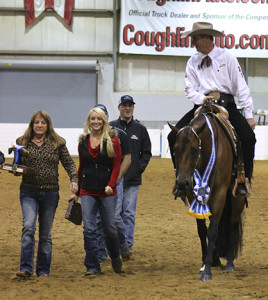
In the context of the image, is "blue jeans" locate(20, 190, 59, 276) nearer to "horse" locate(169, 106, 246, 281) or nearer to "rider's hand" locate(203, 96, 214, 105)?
"horse" locate(169, 106, 246, 281)

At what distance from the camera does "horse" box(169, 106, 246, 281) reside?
650 cm

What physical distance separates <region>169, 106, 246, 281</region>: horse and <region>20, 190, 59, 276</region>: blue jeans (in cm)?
133

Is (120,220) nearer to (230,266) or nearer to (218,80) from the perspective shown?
(230,266)

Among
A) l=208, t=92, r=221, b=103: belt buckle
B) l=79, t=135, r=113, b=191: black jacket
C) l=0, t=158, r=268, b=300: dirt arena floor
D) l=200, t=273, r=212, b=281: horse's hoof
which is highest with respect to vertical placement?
l=208, t=92, r=221, b=103: belt buckle

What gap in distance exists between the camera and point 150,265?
754 centimetres

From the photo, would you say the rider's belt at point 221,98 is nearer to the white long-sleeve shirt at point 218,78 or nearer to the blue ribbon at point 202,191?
the white long-sleeve shirt at point 218,78

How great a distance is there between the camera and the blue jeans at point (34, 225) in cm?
667

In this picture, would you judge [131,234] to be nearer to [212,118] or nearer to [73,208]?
[73,208]

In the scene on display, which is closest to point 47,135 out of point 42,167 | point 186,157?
point 42,167

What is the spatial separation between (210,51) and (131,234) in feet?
8.48

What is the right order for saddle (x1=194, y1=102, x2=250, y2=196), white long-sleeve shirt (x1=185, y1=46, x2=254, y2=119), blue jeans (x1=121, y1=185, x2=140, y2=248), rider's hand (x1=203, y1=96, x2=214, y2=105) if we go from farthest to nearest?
blue jeans (x1=121, y1=185, x2=140, y2=248) → white long-sleeve shirt (x1=185, y1=46, x2=254, y2=119) → rider's hand (x1=203, y1=96, x2=214, y2=105) → saddle (x1=194, y1=102, x2=250, y2=196)

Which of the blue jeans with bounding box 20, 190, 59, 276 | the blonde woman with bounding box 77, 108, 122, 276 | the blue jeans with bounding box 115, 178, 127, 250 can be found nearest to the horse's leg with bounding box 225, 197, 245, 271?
the blue jeans with bounding box 115, 178, 127, 250

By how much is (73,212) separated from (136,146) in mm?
1864

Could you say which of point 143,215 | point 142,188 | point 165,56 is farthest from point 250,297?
point 165,56
